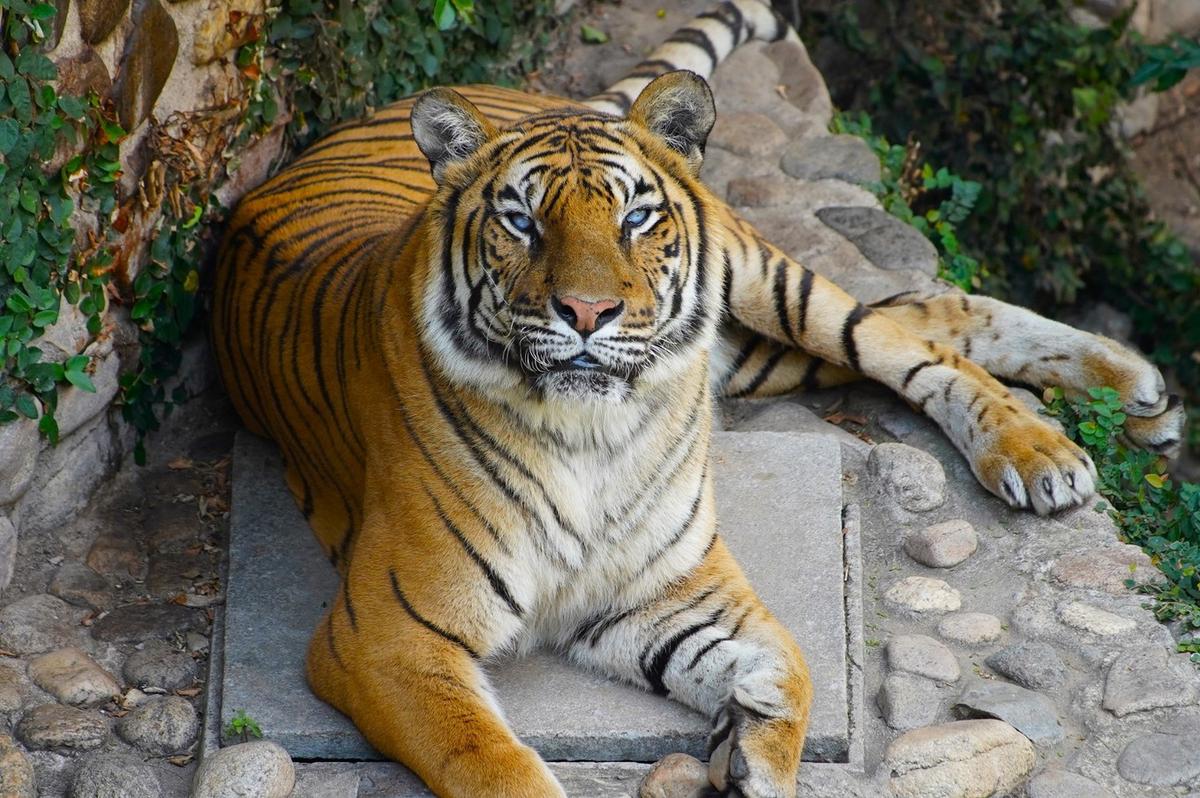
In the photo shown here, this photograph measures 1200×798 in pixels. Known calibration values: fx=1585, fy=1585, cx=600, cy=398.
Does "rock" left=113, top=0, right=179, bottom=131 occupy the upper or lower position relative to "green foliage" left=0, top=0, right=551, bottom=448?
upper

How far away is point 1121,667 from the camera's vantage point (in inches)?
141

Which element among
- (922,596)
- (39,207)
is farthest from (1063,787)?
(39,207)

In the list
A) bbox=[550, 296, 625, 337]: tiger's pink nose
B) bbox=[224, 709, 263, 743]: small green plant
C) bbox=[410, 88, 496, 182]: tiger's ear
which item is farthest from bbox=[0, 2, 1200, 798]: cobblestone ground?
bbox=[410, 88, 496, 182]: tiger's ear

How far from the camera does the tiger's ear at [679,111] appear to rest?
11.0 feet

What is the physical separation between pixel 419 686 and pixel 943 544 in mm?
1489

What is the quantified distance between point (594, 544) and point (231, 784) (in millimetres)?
896

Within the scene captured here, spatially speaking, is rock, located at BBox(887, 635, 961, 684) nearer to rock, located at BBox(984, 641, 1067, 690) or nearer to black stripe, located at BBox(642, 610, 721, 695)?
rock, located at BBox(984, 641, 1067, 690)

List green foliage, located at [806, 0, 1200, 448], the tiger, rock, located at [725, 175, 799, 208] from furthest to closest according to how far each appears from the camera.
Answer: green foliage, located at [806, 0, 1200, 448] < rock, located at [725, 175, 799, 208] < the tiger

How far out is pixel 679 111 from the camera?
11.2 feet

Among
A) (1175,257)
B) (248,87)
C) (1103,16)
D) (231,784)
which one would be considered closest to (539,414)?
(231,784)

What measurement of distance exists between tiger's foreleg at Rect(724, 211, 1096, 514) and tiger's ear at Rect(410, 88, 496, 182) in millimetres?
1301

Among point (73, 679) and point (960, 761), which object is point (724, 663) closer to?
point (960, 761)

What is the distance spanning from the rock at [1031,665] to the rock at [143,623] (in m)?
1.91

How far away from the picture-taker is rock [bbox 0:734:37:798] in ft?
10.5
